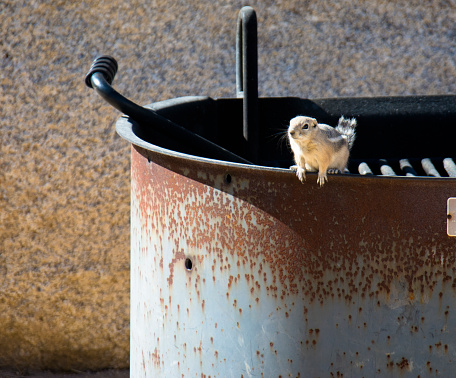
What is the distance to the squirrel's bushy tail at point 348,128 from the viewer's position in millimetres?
2277

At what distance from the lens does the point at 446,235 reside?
56.4 inches

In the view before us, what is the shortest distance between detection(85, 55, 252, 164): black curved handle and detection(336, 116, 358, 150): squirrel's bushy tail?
21.7 inches

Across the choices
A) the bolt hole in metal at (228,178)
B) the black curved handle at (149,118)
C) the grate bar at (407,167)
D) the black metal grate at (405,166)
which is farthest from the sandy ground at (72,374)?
the bolt hole in metal at (228,178)

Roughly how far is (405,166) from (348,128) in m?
0.24

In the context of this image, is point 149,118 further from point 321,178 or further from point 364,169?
point 364,169

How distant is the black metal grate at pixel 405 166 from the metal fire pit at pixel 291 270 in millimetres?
840

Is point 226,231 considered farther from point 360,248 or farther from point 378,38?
point 378,38

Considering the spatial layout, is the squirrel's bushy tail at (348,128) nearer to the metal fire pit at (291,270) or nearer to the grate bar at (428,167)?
the grate bar at (428,167)

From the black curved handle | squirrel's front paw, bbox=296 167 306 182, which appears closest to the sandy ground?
the black curved handle

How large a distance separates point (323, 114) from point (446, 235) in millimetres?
1144

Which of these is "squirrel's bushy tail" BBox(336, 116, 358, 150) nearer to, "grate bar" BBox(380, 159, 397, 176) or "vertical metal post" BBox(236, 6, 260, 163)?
"grate bar" BBox(380, 159, 397, 176)

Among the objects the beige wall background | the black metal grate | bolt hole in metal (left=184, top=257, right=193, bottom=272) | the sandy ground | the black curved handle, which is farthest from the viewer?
the sandy ground

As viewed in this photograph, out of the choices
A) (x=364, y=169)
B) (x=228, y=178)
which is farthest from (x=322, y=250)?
(x=364, y=169)

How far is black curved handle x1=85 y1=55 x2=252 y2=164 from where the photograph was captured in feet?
5.80
